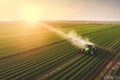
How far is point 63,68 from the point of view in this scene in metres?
26.8

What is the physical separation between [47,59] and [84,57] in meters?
6.09

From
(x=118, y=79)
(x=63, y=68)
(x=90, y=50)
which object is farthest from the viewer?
(x=90, y=50)

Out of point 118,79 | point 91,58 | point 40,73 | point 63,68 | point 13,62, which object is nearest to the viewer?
point 118,79

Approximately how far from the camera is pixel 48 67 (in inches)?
1070

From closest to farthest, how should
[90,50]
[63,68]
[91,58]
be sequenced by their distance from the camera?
[63,68]
[91,58]
[90,50]

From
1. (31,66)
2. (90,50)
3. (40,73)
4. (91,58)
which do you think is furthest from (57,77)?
(90,50)

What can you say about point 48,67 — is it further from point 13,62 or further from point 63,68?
point 13,62

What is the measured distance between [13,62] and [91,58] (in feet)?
39.5

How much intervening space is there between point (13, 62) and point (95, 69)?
11.9 meters

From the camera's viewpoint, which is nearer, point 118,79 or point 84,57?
point 118,79

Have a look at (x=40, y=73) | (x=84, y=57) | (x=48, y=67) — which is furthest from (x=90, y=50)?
(x=40, y=73)

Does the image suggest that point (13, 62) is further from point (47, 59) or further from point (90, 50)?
point (90, 50)

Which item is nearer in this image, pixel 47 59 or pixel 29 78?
pixel 29 78

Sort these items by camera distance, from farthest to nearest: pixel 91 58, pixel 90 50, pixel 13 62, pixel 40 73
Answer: pixel 90 50 < pixel 91 58 < pixel 13 62 < pixel 40 73
